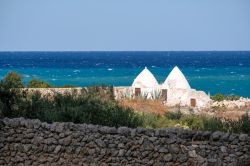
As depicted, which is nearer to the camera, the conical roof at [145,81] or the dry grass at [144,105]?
the dry grass at [144,105]

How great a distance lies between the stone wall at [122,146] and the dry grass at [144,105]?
382 inches

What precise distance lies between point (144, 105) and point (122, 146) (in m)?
11.2

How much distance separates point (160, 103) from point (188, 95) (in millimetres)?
4930

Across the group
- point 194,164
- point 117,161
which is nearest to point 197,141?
point 194,164

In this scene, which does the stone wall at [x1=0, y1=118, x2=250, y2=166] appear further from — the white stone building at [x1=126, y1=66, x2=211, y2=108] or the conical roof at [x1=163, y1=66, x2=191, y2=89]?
the conical roof at [x1=163, y1=66, x2=191, y2=89]

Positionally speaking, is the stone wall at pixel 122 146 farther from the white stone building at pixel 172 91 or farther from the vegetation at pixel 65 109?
the white stone building at pixel 172 91

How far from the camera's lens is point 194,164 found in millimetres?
16578

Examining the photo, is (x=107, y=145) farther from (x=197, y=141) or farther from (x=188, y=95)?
(x=188, y=95)

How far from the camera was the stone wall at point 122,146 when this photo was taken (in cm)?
1666

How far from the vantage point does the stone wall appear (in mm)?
16656

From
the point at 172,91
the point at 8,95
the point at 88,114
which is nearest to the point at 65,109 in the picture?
the point at 88,114

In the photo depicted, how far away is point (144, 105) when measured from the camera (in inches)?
1102

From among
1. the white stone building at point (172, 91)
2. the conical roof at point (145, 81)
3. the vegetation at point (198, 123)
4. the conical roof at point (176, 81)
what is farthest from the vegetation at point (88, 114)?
the conical roof at point (176, 81)

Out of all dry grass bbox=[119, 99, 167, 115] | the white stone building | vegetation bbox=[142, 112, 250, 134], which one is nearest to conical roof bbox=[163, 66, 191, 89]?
the white stone building
